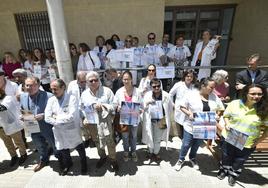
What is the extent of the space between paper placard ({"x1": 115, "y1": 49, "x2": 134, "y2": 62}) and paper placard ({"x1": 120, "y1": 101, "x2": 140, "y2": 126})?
1.96 m

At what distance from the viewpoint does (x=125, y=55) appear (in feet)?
15.9

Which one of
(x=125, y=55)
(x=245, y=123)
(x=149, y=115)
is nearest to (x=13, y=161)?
(x=149, y=115)

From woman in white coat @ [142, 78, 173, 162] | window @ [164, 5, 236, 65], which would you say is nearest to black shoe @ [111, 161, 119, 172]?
woman in white coat @ [142, 78, 173, 162]

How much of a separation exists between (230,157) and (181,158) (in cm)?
86

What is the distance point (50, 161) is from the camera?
155 inches

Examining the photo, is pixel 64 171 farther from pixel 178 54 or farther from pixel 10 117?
pixel 178 54

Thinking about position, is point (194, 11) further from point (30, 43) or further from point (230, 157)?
point (30, 43)

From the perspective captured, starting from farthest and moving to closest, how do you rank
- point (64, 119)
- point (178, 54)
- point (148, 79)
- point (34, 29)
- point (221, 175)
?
1. point (34, 29)
2. point (178, 54)
3. point (148, 79)
4. point (221, 175)
5. point (64, 119)

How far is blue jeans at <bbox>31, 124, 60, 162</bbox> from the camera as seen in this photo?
337 cm

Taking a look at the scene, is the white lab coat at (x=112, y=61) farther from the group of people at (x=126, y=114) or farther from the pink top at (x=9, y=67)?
the pink top at (x=9, y=67)

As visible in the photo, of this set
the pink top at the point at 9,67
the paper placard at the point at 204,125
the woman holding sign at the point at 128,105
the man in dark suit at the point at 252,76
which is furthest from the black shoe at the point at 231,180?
the pink top at the point at 9,67

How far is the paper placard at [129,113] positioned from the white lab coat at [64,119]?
80cm

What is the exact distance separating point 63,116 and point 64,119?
0.20ft

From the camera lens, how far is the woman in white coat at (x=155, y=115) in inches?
132
